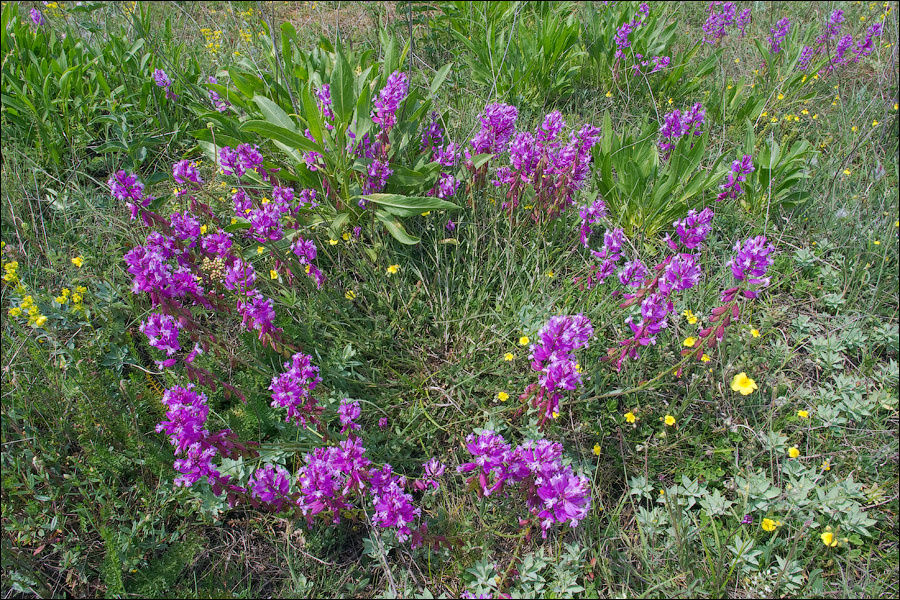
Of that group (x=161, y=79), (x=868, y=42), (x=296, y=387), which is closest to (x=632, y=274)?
(x=296, y=387)

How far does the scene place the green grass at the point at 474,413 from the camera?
66.8 inches

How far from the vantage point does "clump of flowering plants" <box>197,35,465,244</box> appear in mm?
2320

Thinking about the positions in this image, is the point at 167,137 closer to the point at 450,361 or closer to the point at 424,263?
the point at 424,263

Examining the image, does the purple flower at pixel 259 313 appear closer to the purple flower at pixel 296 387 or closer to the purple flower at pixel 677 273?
the purple flower at pixel 296 387

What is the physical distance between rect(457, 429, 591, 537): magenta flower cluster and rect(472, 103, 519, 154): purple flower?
1374mm

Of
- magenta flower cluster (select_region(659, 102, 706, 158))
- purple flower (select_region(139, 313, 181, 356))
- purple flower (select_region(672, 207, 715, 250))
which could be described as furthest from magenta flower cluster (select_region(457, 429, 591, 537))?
magenta flower cluster (select_region(659, 102, 706, 158))

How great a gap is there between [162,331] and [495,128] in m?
1.55

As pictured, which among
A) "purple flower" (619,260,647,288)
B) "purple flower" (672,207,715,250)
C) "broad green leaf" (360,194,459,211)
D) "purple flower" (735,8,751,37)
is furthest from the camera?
"purple flower" (735,8,751,37)

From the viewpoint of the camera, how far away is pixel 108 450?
5.91 feet

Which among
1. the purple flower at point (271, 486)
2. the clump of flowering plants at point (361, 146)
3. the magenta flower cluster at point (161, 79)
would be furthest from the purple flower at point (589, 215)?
the magenta flower cluster at point (161, 79)

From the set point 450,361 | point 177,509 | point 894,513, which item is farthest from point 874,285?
point 177,509

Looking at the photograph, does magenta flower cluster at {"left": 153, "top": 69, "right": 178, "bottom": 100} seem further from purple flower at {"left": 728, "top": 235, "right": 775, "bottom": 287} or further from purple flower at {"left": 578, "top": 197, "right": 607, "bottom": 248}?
purple flower at {"left": 728, "top": 235, "right": 775, "bottom": 287}

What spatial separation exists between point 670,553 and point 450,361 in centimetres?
105

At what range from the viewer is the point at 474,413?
2102 millimetres
